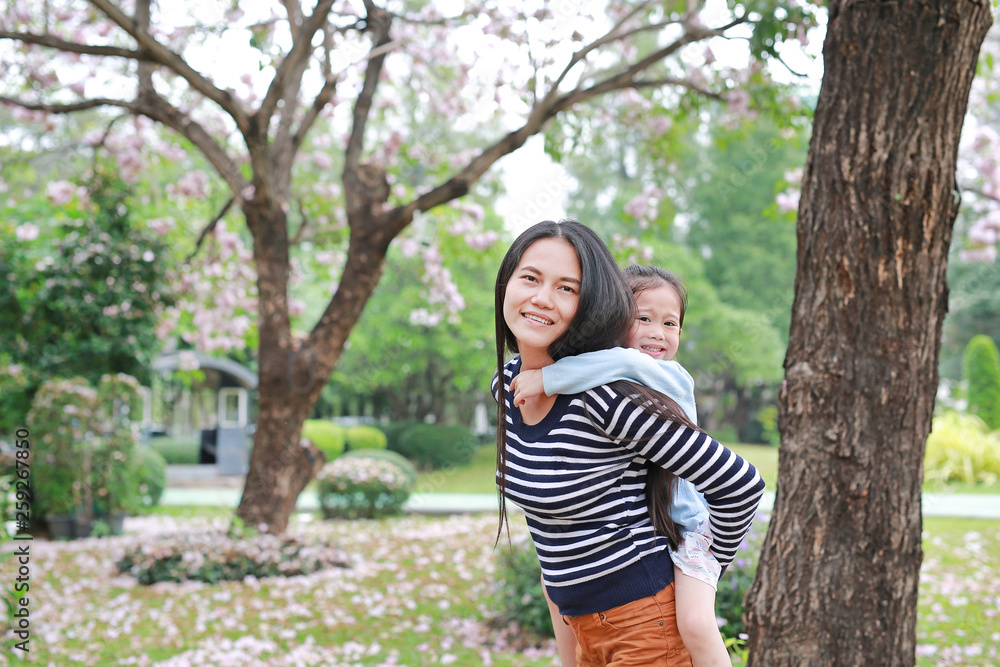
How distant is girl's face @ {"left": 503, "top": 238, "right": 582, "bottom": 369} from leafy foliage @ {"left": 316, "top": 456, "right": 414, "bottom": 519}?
9.46 meters

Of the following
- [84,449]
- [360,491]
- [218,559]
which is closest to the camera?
[218,559]

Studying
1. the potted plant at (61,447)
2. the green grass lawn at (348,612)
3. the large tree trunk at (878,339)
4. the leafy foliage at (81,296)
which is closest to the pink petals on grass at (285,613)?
the green grass lawn at (348,612)

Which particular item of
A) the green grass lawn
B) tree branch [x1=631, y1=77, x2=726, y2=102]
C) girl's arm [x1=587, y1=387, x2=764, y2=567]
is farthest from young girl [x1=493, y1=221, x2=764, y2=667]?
tree branch [x1=631, y1=77, x2=726, y2=102]

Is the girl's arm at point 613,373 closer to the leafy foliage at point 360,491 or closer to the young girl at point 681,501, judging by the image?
the young girl at point 681,501

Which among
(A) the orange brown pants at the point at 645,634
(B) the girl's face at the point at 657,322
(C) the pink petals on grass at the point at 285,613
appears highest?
(B) the girl's face at the point at 657,322

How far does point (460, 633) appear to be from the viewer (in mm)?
5172

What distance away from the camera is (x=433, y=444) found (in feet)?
58.1

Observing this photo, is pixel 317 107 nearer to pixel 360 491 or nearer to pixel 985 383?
pixel 360 491

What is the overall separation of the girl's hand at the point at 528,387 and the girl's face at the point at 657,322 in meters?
0.27

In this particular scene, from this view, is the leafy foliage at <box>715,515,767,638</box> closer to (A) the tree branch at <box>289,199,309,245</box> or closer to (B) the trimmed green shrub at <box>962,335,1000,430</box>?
(A) the tree branch at <box>289,199,309,245</box>

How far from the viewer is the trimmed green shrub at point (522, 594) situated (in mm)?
4844

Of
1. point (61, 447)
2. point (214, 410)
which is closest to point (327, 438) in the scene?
point (214, 410)

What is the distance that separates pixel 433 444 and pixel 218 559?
441 inches

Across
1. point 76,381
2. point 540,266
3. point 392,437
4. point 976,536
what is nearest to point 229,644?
point 540,266
